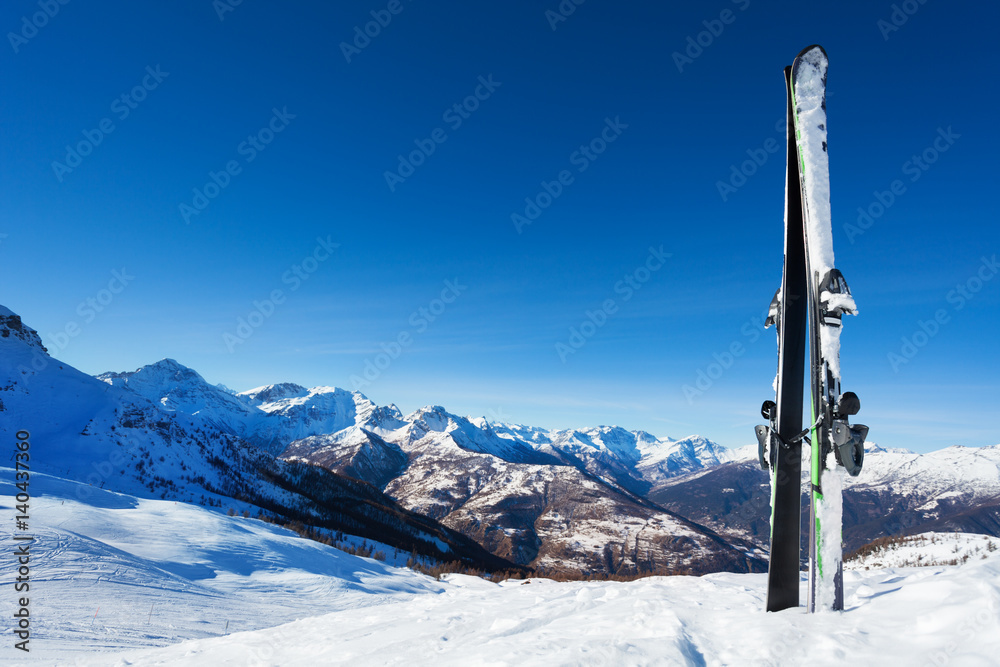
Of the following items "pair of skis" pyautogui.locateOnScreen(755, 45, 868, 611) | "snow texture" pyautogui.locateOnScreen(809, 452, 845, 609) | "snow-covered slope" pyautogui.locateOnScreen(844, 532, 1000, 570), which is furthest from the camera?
"snow-covered slope" pyautogui.locateOnScreen(844, 532, 1000, 570)

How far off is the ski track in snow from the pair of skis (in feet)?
2.91

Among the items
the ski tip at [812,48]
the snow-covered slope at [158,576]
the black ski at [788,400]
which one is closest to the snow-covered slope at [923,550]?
the black ski at [788,400]

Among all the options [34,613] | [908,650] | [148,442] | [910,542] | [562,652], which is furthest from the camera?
[148,442]

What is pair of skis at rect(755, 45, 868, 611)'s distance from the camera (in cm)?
713

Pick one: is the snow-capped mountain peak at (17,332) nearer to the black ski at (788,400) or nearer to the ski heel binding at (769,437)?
the ski heel binding at (769,437)

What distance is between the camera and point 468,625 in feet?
29.7

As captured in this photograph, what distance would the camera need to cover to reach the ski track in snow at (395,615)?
5410mm

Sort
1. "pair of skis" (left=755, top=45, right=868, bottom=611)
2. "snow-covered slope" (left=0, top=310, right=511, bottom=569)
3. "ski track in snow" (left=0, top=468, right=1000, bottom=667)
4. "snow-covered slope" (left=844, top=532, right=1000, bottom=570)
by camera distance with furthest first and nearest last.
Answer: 1. "snow-covered slope" (left=0, top=310, right=511, bottom=569)
2. "snow-covered slope" (left=844, top=532, right=1000, bottom=570)
3. "pair of skis" (left=755, top=45, right=868, bottom=611)
4. "ski track in snow" (left=0, top=468, right=1000, bottom=667)

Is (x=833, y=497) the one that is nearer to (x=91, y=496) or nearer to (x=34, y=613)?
(x=34, y=613)

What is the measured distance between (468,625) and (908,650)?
7.24 metres

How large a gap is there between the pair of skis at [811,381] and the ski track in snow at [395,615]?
34.9 inches

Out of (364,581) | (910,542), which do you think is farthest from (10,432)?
(910,542)

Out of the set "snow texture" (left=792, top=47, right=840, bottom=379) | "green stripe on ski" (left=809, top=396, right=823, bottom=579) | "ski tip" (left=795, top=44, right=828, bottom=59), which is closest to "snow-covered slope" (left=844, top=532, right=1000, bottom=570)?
"green stripe on ski" (left=809, top=396, right=823, bottom=579)

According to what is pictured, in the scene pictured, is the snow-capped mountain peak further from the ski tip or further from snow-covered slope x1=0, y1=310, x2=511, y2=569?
the ski tip
